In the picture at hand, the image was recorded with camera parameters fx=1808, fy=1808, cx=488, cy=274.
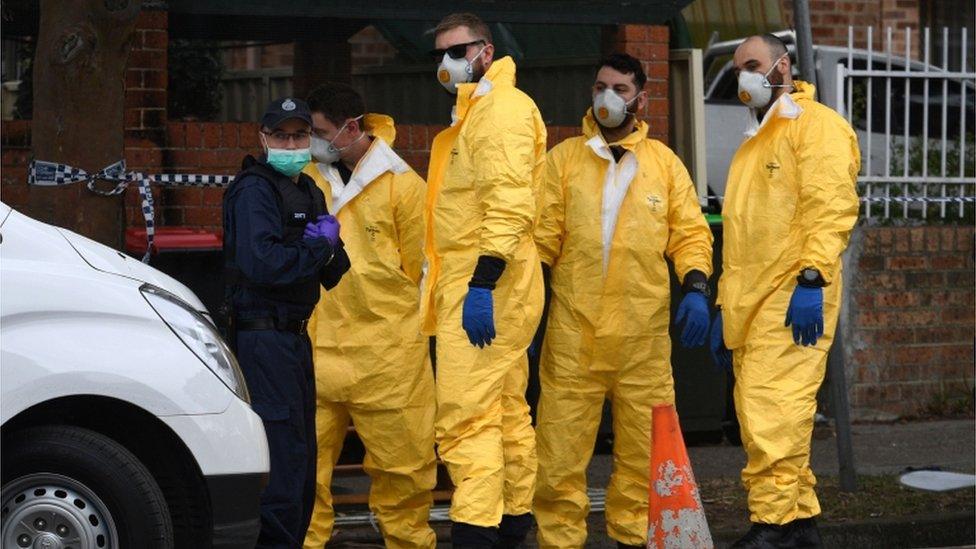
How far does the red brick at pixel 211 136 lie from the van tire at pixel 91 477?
3.54 meters

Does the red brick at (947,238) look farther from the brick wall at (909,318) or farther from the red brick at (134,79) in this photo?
the red brick at (134,79)

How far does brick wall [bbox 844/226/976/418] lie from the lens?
10.4 meters

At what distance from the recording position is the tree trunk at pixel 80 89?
650cm

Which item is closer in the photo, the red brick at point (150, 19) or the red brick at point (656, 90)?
the red brick at point (150, 19)

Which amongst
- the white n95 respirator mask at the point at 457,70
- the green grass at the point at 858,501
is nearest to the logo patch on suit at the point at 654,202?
the white n95 respirator mask at the point at 457,70

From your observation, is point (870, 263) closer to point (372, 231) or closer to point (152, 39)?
point (152, 39)

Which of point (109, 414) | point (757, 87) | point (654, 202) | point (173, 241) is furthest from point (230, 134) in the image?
point (109, 414)

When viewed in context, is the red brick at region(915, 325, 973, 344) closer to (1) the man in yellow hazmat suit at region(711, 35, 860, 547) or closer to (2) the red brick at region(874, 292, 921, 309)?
(2) the red brick at region(874, 292, 921, 309)

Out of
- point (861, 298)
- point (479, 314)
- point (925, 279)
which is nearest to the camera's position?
point (479, 314)

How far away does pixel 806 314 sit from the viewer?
6512 millimetres

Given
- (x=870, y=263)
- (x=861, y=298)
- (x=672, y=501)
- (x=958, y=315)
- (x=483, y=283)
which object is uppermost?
(x=870, y=263)

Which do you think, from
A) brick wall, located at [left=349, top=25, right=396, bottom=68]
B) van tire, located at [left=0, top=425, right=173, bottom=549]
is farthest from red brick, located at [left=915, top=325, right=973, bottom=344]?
brick wall, located at [left=349, top=25, right=396, bottom=68]

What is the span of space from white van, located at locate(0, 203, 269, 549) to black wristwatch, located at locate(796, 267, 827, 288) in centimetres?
217

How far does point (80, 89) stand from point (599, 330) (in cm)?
211
